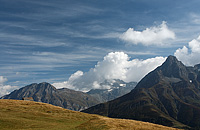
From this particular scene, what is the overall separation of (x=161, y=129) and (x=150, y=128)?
4.19 metres

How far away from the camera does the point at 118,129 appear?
5441 cm

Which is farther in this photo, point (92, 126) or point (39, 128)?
point (92, 126)

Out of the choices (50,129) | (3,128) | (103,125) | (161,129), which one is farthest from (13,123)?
(161,129)

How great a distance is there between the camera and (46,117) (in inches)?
2795

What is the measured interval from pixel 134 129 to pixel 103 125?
9.95m

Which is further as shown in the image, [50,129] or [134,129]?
[134,129]

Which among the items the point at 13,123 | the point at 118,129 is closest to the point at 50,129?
the point at 13,123

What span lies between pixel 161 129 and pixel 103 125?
20.2 metres

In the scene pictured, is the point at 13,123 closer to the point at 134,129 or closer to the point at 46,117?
the point at 46,117

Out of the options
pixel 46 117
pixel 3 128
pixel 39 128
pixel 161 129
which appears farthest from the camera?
pixel 46 117

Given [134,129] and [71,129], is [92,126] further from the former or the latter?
[134,129]

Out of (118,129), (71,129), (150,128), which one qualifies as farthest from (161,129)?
(71,129)

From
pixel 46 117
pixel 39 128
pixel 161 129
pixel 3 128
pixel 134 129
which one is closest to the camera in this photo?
pixel 3 128

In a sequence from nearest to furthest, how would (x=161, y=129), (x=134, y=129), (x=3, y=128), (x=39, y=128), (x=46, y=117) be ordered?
(x=3, y=128), (x=39, y=128), (x=134, y=129), (x=161, y=129), (x=46, y=117)
